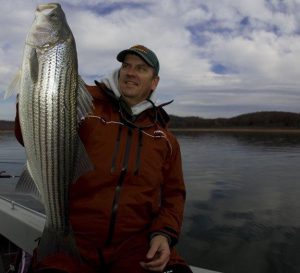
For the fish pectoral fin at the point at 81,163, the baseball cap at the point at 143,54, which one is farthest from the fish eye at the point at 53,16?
the baseball cap at the point at 143,54

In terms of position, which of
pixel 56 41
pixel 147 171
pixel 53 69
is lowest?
pixel 147 171

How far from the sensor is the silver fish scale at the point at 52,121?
2.64 m

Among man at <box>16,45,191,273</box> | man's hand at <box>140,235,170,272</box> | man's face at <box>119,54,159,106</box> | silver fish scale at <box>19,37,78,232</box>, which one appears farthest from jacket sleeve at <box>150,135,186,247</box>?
silver fish scale at <box>19,37,78,232</box>

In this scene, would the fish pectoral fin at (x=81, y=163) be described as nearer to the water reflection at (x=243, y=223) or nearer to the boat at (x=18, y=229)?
the boat at (x=18, y=229)

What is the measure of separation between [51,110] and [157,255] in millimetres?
1657

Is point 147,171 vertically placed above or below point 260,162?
above

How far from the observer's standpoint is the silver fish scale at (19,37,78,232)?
264cm

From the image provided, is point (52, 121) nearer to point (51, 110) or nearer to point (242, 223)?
point (51, 110)

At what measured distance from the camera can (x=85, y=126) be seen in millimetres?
3543

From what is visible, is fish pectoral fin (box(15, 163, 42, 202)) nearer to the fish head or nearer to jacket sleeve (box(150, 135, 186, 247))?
the fish head

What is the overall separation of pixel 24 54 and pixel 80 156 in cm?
87

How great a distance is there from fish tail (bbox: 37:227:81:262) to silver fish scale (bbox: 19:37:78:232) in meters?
0.22

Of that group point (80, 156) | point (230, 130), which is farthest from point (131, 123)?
point (230, 130)

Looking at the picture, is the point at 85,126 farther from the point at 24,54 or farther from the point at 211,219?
the point at 211,219
